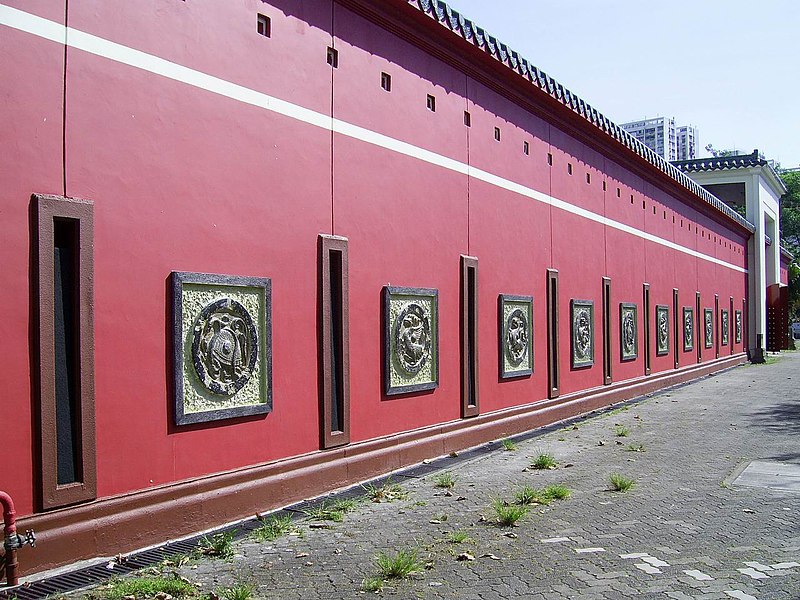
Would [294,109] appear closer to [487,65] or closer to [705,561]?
[487,65]

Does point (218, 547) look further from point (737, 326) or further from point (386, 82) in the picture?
point (737, 326)

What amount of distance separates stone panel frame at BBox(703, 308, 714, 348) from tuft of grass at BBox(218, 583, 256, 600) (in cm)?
2247

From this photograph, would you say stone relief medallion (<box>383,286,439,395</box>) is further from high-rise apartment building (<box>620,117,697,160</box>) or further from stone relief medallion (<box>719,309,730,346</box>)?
high-rise apartment building (<box>620,117,697,160</box>)

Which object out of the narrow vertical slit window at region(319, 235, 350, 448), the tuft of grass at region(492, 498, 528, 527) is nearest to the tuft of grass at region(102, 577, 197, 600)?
the tuft of grass at region(492, 498, 528, 527)

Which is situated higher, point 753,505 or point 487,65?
point 487,65

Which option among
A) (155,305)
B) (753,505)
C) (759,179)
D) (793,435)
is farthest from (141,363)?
(759,179)

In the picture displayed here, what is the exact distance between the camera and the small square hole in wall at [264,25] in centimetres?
702

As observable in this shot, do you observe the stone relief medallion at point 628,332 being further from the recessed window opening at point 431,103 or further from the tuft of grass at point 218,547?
the tuft of grass at point 218,547

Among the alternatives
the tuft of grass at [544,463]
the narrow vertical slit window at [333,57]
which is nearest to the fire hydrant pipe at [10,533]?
the narrow vertical slit window at [333,57]

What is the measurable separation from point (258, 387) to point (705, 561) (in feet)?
12.3

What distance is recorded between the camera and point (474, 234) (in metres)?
10.6

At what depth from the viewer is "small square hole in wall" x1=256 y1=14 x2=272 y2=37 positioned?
7020 mm

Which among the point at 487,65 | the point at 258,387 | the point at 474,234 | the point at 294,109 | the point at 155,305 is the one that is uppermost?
the point at 487,65

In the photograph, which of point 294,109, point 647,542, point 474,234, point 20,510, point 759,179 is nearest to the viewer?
point 20,510
